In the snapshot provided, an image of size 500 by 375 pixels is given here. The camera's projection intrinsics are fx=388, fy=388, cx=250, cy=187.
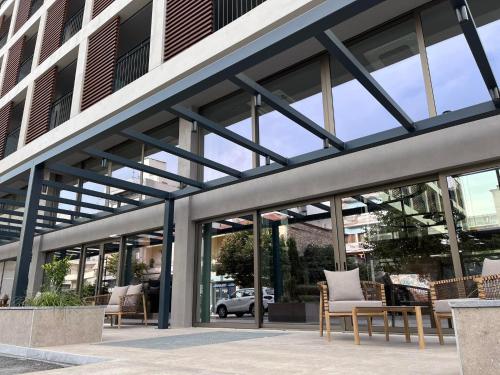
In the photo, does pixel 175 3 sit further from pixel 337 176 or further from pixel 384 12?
pixel 337 176

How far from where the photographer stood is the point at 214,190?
7809mm

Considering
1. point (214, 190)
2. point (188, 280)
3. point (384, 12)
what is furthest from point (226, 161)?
point (384, 12)

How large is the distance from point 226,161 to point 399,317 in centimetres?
430

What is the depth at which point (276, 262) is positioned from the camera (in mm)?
6816

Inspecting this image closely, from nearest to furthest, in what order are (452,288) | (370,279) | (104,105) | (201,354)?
1. (201,354)
2. (452,288)
3. (370,279)
4. (104,105)

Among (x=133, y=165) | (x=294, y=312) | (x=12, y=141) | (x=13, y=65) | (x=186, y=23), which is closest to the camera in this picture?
(x=133, y=165)

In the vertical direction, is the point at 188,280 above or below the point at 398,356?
above

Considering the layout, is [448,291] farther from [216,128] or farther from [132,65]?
[132,65]

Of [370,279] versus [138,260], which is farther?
[138,260]

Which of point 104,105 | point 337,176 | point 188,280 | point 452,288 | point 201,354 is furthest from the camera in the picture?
point 104,105

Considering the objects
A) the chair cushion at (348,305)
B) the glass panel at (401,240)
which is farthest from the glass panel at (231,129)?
the chair cushion at (348,305)

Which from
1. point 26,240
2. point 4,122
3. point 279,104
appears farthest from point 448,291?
point 4,122

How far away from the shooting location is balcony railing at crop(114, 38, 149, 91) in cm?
931

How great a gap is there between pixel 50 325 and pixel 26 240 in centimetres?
184
